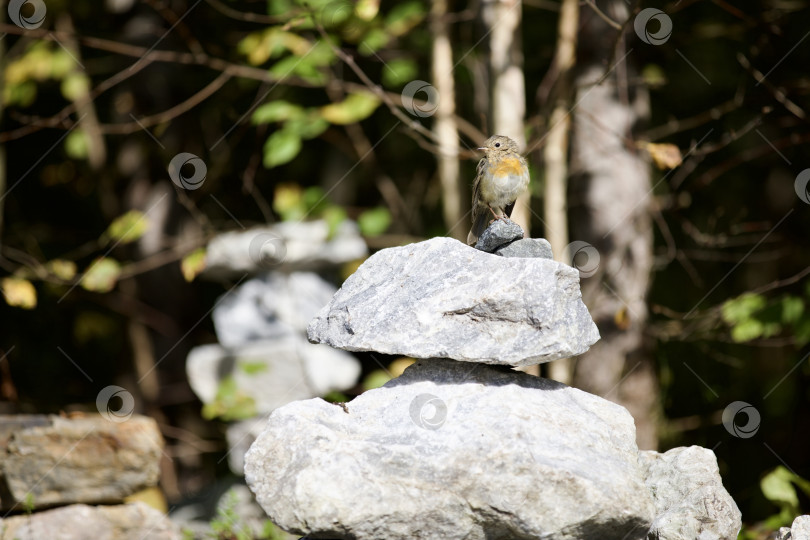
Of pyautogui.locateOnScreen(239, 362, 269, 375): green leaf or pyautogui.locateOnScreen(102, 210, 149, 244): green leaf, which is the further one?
pyautogui.locateOnScreen(102, 210, 149, 244): green leaf

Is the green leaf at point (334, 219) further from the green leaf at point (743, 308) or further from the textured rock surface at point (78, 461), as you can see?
the green leaf at point (743, 308)

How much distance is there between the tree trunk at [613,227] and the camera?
564cm

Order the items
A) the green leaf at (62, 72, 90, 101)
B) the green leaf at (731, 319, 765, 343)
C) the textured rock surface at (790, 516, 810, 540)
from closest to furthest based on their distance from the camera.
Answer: the textured rock surface at (790, 516, 810, 540) < the green leaf at (731, 319, 765, 343) < the green leaf at (62, 72, 90, 101)

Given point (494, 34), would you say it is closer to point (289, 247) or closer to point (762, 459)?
point (289, 247)

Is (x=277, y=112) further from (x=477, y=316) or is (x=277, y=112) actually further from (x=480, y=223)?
Answer: (x=477, y=316)

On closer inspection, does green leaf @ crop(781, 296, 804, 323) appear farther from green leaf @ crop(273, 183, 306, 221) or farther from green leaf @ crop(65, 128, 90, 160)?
green leaf @ crop(65, 128, 90, 160)

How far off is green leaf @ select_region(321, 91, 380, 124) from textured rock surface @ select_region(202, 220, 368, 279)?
81cm

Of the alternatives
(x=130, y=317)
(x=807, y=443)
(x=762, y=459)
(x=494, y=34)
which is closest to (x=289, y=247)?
(x=494, y=34)

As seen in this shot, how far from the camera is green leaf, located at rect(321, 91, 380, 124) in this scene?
5.89 meters

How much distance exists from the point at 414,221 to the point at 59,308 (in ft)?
15.1

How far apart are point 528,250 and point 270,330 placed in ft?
10.6

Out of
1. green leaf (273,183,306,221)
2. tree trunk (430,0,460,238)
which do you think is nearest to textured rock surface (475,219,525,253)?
tree trunk (430,0,460,238)

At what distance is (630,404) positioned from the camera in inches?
223

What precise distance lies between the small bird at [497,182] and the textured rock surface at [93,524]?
2597mm
